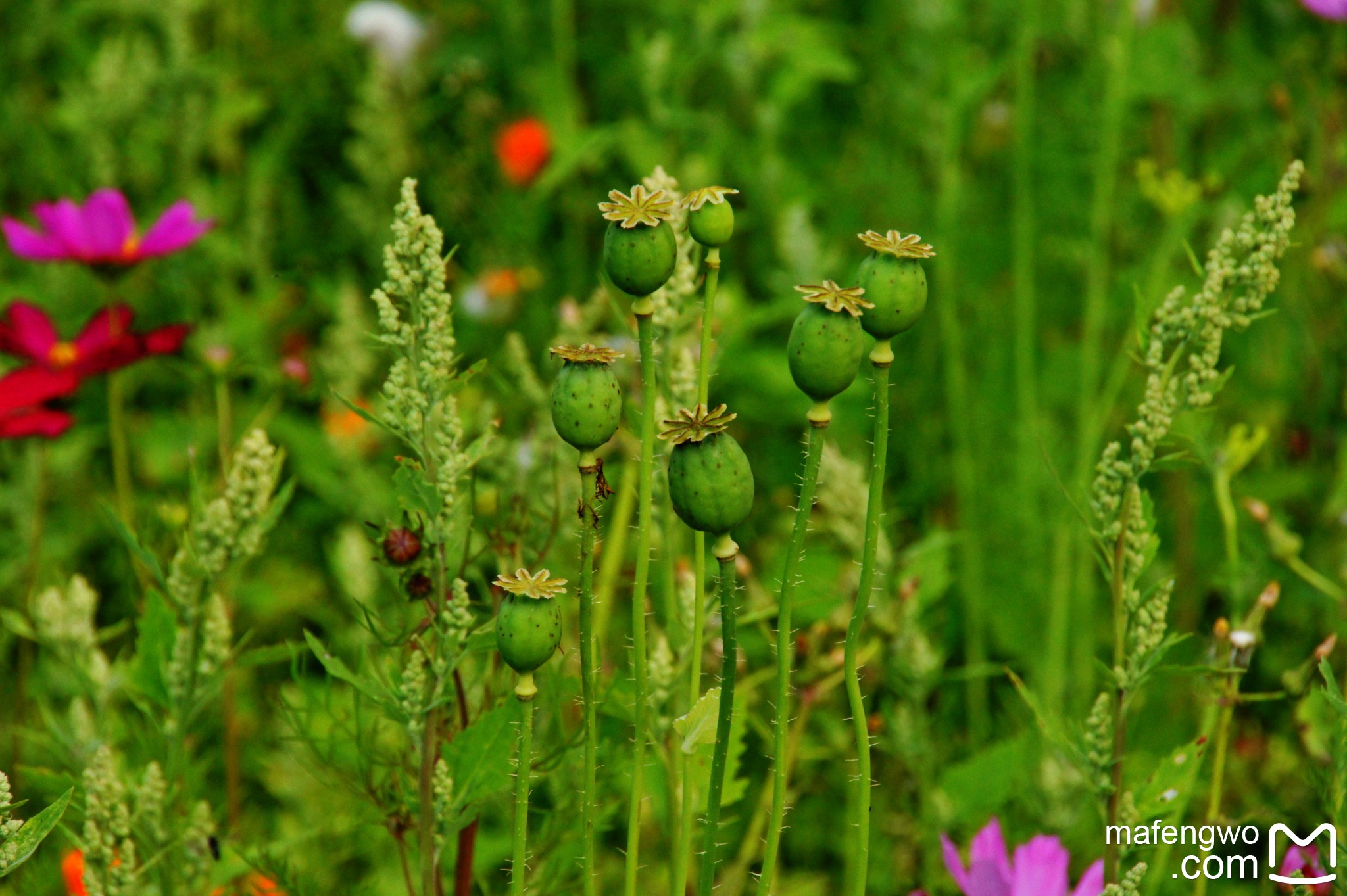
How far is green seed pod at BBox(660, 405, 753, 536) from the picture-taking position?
1.75 feet

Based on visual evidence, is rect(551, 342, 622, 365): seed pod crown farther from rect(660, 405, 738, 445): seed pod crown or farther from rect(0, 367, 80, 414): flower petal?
rect(0, 367, 80, 414): flower petal

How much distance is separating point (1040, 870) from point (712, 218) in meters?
0.45

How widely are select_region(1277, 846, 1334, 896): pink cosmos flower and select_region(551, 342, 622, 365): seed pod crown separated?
0.51m

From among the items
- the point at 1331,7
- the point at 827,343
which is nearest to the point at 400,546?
the point at 827,343

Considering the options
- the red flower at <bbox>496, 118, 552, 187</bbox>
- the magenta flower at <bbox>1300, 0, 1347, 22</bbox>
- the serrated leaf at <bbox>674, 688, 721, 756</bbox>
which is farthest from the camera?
the red flower at <bbox>496, 118, 552, 187</bbox>

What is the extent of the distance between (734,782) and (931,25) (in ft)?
3.92

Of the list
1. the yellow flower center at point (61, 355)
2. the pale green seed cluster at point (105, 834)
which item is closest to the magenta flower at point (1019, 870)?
the pale green seed cluster at point (105, 834)

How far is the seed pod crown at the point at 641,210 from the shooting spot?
57cm

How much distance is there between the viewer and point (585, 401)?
0.56m

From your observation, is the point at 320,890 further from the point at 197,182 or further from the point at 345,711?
the point at 197,182

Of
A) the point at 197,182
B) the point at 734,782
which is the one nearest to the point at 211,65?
the point at 197,182

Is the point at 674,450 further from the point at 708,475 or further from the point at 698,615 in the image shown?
the point at 698,615

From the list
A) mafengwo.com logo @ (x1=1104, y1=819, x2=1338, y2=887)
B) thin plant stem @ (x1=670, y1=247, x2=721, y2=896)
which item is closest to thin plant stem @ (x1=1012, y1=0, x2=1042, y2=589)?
mafengwo.com logo @ (x1=1104, y1=819, x2=1338, y2=887)

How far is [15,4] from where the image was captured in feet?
6.40
